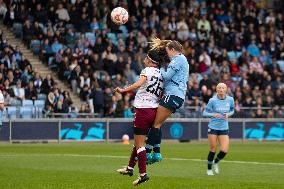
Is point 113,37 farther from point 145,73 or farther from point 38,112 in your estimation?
point 145,73

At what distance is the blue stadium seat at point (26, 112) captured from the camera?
35969mm

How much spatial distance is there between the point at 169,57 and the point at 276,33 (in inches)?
1288

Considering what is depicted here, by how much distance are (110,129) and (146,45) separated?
238 inches

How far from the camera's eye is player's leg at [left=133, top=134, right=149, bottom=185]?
615 inches

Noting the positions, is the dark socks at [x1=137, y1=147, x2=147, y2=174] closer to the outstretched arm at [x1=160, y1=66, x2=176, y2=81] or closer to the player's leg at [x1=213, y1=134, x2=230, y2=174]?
the outstretched arm at [x1=160, y1=66, x2=176, y2=81]

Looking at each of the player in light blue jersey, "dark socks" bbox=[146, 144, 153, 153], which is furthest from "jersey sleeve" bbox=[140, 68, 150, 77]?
the player in light blue jersey

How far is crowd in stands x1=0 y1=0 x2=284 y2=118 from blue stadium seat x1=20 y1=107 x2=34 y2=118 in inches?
81.4

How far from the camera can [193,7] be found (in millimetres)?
47656

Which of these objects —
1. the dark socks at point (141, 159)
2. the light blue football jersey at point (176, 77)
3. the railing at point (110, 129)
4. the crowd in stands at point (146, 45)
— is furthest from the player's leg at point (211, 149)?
the crowd in stands at point (146, 45)

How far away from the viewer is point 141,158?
51.9 feet

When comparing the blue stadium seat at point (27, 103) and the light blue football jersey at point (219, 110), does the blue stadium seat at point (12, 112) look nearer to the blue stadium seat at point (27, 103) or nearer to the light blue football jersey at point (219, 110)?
the blue stadium seat at point (27, 103)

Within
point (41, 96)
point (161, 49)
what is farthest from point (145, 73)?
point (41, 96)

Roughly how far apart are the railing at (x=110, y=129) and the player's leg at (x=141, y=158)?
20.0 m

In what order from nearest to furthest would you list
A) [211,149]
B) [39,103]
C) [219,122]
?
[211,149]
[219,122]
[39,103]
